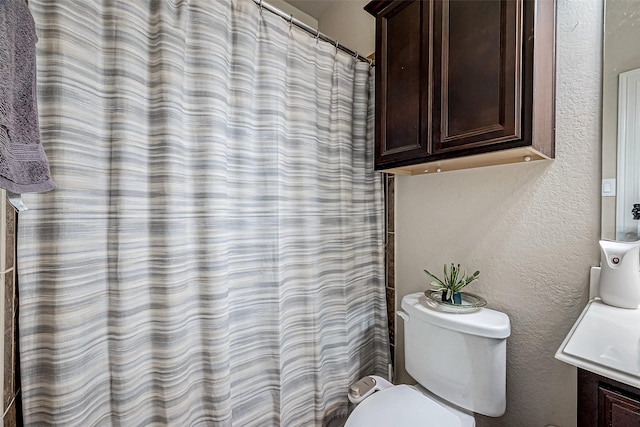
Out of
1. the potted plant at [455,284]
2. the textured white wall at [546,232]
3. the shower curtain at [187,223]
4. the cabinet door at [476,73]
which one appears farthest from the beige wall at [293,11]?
the potted plant at [455,284]

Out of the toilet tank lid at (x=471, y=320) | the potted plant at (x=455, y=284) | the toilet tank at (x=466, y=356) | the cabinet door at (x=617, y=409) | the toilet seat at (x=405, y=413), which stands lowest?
the toilet seat at (x=405, y=413)

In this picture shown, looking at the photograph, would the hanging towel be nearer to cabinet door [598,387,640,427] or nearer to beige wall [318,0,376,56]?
cabinet door [598,387,640,427]

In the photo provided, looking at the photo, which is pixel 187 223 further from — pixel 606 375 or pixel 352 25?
pixel 352 25

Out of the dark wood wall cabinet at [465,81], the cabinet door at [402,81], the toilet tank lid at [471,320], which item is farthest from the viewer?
the cabinet door at [402,81]

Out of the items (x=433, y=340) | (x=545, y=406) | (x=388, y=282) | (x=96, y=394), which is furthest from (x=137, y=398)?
(x=545, y=406)

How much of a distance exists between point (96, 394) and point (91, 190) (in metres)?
0.60

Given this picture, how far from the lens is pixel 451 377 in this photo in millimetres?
1055

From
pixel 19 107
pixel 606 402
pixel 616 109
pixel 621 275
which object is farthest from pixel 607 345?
pixel 19 107

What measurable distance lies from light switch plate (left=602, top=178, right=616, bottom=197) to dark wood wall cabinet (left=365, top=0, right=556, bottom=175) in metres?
0.17

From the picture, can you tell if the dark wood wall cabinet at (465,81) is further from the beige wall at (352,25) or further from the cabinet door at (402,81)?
the beige wall at (352,25)

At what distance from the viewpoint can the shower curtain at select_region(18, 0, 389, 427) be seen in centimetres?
74

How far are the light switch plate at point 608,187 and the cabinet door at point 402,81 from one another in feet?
1.87

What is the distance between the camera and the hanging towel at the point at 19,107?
46 cm

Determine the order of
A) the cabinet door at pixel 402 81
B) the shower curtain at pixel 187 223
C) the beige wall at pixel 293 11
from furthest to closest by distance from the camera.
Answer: the beige wall at pixel 293 11
the cabinet door at pixel 402 81
the shower curtain at pixel 187 223
